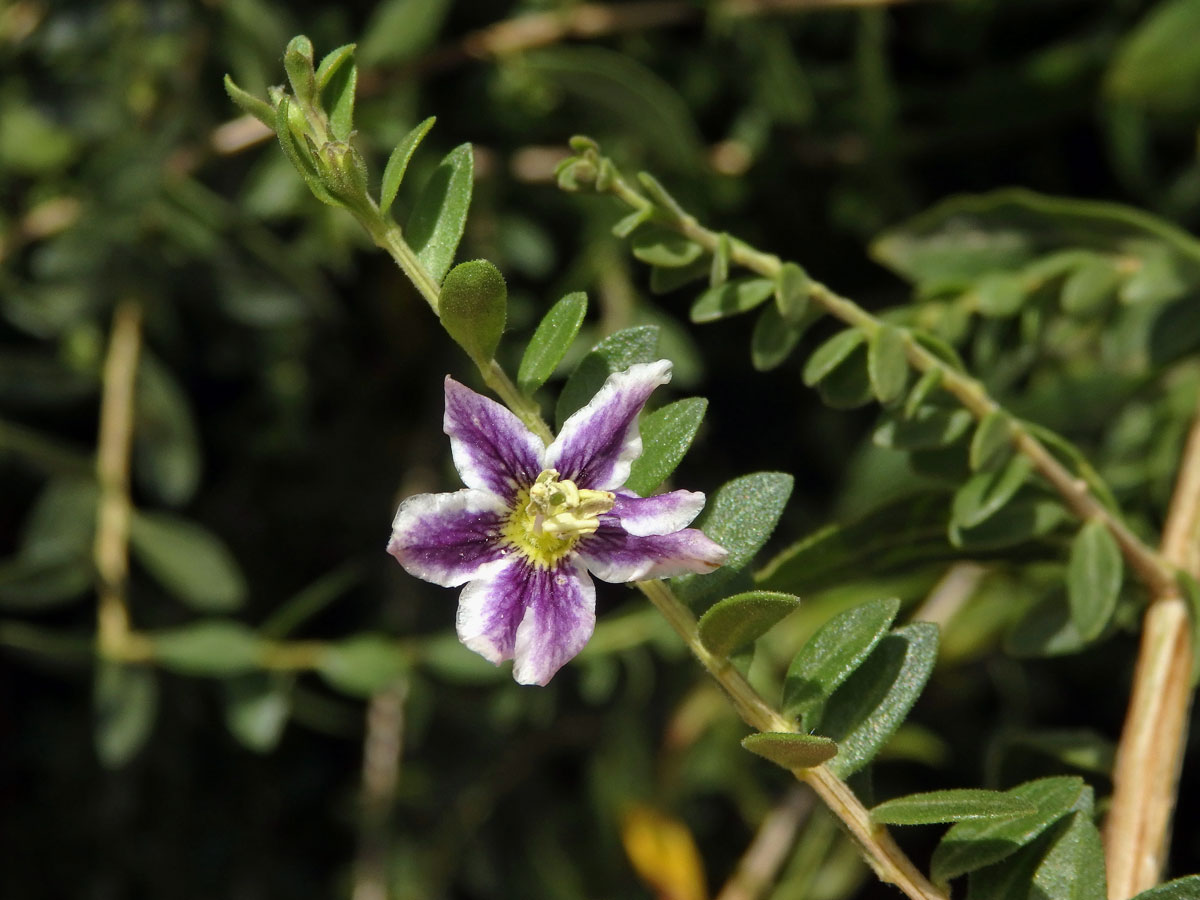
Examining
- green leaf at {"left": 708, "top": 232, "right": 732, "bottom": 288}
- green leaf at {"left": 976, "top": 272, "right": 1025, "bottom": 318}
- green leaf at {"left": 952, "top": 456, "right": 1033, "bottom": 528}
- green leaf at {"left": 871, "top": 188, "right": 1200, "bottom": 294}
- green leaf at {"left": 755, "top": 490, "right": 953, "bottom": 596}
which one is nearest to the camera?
green leaf at {"left": 708, "top": 232, "right": 732, "bottom": 288}

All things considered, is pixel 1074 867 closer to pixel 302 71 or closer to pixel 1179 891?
pixel 1179 891

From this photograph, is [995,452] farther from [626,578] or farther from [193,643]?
[193,643]

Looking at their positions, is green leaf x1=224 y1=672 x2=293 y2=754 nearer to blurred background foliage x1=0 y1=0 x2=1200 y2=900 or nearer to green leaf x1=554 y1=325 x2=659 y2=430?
blurred background foliage x1=0 y1=0 x2=1200 y2=900

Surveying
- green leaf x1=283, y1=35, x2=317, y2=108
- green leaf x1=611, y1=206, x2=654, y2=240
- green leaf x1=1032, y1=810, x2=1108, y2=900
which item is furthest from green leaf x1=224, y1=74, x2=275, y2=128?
green leaf x1=1032, y1=810, x2=1108, y2=900

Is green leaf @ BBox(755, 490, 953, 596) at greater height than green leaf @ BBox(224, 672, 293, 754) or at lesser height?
greater

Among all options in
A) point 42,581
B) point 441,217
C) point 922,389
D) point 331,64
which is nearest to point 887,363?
point 922,389

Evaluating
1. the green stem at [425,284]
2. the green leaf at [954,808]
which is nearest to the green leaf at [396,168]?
the green stem at [425,284]

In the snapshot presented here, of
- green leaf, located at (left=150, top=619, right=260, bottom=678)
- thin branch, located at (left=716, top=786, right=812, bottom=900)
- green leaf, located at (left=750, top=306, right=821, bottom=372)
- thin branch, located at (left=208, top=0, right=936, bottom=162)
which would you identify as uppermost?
thin branch, located at (left=208, top=0, right=936, bottom=162)
